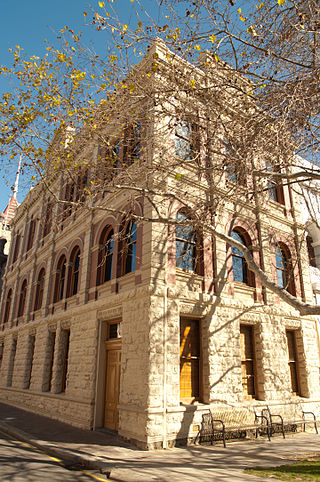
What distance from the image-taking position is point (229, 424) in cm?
1017

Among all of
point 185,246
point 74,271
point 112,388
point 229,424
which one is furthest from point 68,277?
point 229,424

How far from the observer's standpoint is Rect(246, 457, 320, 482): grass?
6301 millimetres

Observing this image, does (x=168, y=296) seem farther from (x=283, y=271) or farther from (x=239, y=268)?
(x=283, y=271)

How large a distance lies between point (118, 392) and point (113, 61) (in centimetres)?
935

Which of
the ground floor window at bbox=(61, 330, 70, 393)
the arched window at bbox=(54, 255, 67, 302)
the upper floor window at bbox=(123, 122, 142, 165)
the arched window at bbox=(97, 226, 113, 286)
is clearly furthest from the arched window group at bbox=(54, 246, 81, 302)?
the upper floor window at bbox=(123, 122, 142, 165)

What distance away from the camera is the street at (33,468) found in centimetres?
647

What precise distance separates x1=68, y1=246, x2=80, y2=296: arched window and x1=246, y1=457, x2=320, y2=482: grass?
33.0 ft

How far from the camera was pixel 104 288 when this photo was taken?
12578 mm

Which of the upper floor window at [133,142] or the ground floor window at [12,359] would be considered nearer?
the upper floor window at [133,142]

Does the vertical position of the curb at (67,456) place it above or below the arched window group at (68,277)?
below

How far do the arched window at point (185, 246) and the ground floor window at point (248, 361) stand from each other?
3144 millimetres

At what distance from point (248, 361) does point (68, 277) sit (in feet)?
27.4

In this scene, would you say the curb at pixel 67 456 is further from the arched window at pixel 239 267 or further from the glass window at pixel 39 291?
the glass window at pixel 39 291

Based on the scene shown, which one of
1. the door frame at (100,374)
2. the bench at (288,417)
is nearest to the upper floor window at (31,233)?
the door frame at (100,374)
